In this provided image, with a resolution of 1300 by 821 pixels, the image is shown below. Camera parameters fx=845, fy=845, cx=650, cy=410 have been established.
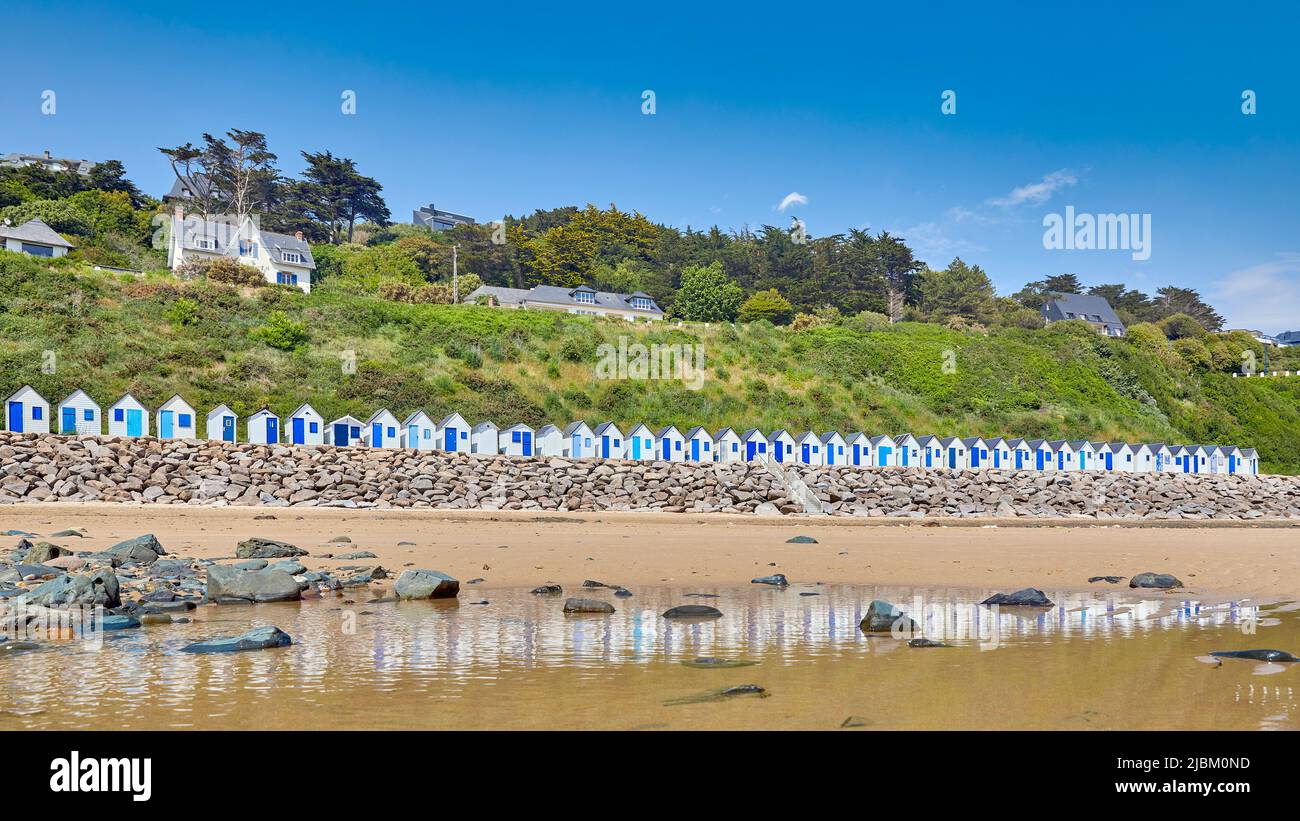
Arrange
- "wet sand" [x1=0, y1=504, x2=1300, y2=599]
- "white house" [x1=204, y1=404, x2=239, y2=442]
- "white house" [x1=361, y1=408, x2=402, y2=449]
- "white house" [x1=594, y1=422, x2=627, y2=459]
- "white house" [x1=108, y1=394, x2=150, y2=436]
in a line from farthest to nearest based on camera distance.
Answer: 1. "white house" [x1=594, y1=422, x2=627, y2=459]
2. "white house" [x1=361, y1=408, x2=402, y2=449]
3. "white house" [x1=204, y1=404, x2=239, y2=442]
4. "white house" [x1=108, y1=394, x2=150, y2=436]
5. "wet sand" [x1=0, y1=504, x2=1300, y2=599]

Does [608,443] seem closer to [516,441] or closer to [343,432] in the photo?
[516,441]

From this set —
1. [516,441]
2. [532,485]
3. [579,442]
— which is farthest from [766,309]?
[532,485]

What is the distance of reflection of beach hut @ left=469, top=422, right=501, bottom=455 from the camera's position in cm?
3825

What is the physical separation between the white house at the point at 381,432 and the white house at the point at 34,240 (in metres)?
45.4

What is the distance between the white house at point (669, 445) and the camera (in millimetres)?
41875

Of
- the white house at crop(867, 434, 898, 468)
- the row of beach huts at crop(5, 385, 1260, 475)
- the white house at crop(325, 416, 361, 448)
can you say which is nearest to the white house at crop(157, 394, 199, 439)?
the row of beach huts at crop(5, 385, 1260, 475)

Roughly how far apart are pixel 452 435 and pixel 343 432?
4.68m

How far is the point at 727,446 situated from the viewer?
1715 inches

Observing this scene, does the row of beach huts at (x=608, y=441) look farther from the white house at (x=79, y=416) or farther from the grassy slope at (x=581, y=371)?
the grassy slope at (x=581, y=371)

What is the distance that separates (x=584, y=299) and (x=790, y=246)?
34946 mm

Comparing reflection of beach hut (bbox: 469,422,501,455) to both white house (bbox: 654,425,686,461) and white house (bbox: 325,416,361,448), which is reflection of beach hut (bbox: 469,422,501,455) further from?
white house (bbox: 654,425,686,461)

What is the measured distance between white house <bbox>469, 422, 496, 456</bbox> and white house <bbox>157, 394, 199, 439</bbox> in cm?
1132
